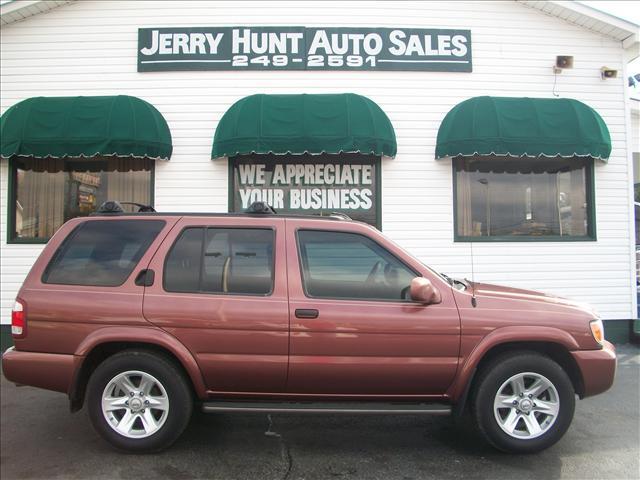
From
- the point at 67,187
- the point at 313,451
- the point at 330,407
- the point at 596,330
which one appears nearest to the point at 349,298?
the point at 330,407

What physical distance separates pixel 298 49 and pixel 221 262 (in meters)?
5.46

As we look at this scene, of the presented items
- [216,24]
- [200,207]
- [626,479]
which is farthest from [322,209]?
[626,479]

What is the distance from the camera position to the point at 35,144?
733 cm

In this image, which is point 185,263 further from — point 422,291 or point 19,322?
point 422,291

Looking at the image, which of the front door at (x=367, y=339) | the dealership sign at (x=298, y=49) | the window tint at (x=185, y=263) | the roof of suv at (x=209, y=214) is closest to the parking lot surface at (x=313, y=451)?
the front door at (x=367, y=339)

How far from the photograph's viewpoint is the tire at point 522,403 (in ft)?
12.3

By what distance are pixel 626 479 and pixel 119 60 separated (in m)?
8.79

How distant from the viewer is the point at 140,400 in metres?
3.79

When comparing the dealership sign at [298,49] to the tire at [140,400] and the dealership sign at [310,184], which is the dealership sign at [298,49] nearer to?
the dealership sign at [310,184]

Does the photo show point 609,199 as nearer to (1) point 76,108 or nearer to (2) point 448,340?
(2) point 448,340

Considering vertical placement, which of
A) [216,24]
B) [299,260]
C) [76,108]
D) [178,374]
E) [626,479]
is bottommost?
[626,479]

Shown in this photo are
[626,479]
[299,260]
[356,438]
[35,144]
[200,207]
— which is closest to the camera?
[626,479]

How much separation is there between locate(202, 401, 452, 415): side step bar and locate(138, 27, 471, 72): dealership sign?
6.02m

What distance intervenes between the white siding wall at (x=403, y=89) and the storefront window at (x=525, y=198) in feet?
0.80
